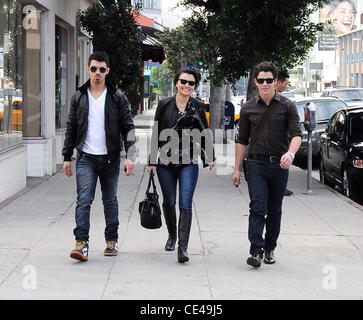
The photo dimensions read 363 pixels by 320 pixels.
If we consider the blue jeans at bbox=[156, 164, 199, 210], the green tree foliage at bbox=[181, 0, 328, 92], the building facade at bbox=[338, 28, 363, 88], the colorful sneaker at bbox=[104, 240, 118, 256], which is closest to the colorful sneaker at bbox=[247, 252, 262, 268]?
the blue jeans at bbox=[156, 164, 199, 210]

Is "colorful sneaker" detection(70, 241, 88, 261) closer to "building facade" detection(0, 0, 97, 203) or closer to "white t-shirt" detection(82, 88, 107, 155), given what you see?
"white t-shirt" detection(82, 88, 107, 155)

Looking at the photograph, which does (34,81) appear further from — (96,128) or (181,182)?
(181,182)

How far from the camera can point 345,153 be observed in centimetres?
1216

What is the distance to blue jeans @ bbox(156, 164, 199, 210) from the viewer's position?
6895mm

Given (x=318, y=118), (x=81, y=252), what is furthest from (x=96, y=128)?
(x=318, y=118)

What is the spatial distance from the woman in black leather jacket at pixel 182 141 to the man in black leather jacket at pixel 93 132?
1.04 ft

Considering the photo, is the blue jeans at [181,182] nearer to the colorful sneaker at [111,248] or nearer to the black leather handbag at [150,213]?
the black leather handbag at [150,213]

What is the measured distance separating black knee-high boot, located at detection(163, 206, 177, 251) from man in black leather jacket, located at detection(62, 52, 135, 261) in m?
0.66

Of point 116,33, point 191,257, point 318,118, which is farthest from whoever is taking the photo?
point 116,33

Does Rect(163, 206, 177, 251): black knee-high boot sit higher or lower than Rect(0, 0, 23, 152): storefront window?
lower

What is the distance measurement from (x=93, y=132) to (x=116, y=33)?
12.4 metres

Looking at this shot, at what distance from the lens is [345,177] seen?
12219 millimetres

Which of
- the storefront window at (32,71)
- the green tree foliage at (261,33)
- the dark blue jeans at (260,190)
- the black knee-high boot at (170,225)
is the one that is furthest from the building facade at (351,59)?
the dark blue jeans at (260,190)
